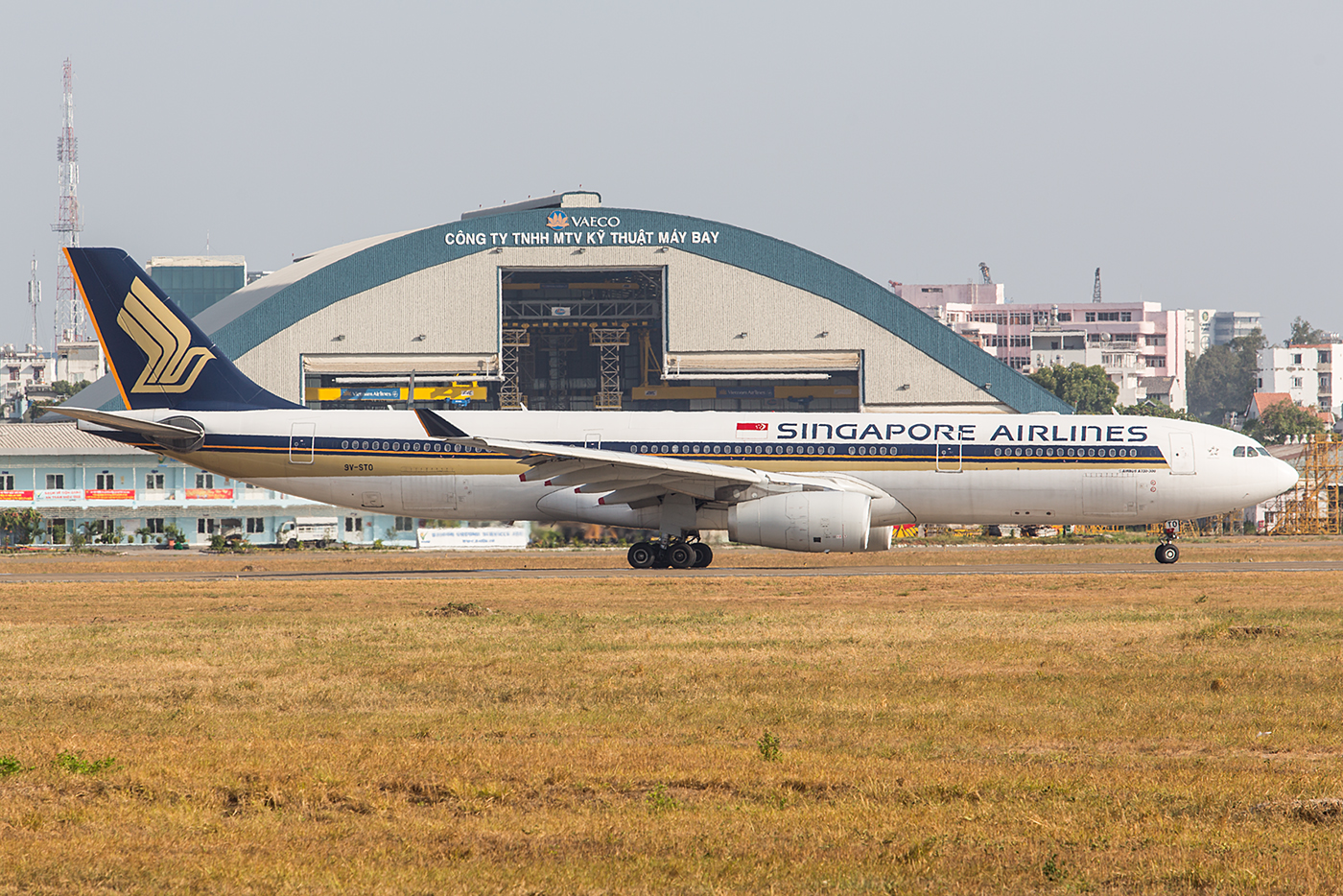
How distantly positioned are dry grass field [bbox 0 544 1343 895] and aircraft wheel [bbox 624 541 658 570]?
12.6 m

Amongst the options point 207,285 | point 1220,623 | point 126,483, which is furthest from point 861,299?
point 207,285

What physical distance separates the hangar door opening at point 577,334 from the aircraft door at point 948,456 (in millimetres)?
46684

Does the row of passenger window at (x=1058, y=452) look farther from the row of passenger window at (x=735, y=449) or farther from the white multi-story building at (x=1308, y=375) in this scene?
the white multi-story building at (x=1308, y=375)

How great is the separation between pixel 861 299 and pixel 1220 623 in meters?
60.0

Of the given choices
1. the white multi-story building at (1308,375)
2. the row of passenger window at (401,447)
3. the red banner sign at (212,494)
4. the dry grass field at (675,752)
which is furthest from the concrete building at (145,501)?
the white multi-story building at (1308,375)

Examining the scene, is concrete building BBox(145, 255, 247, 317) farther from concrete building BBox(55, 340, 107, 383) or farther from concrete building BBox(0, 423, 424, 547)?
concrete building BBox(0, 423, 424, 547)

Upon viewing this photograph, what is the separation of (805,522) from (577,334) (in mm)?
64663

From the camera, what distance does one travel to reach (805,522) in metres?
31.3

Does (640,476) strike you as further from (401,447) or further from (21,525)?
(21,525)

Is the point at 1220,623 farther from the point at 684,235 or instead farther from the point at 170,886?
the point at 684,235

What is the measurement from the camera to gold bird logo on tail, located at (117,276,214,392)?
34.5 m

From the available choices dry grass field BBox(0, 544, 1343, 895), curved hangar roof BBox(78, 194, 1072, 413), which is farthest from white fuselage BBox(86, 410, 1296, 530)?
curved hangar roof BBox(78, 194, 1072, 413)

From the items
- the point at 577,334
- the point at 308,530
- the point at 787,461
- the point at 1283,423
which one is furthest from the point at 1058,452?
the point at 1283,423

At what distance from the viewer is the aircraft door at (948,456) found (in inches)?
1323
